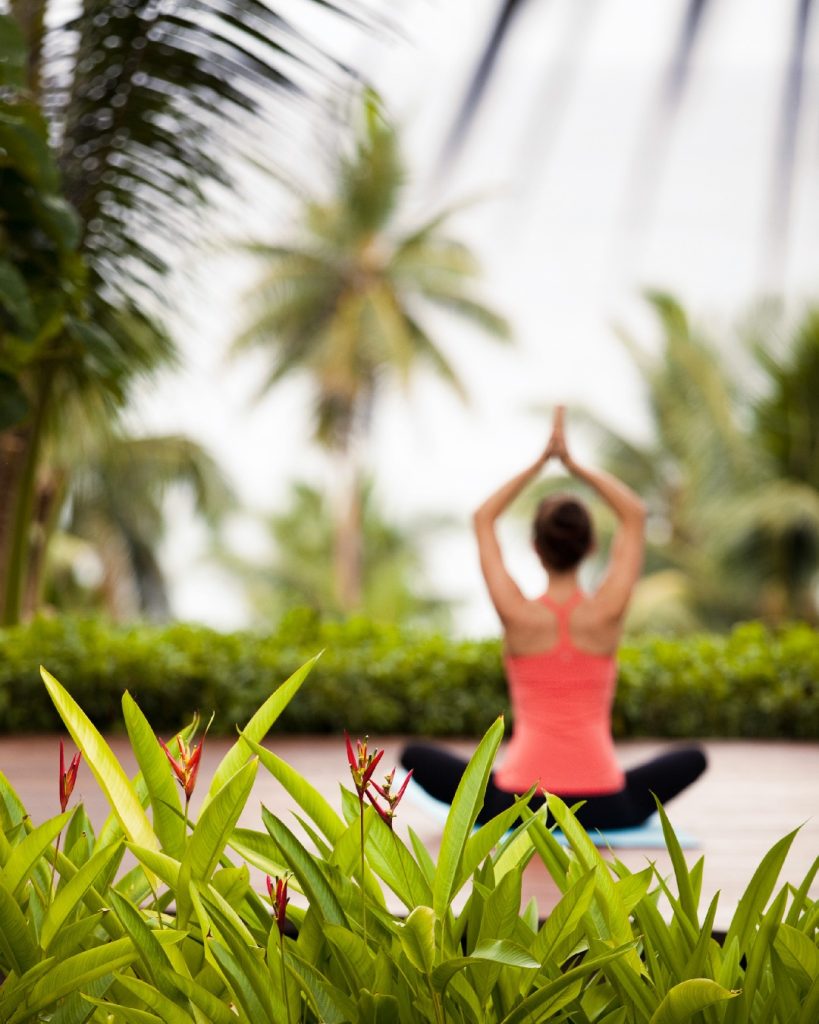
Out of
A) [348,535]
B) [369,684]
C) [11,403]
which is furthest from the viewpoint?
[348,535]

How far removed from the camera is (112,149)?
14.0 feet

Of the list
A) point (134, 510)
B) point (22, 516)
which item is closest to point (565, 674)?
point (22, 516)

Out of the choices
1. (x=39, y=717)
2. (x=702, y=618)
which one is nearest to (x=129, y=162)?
(x=39, y=717)

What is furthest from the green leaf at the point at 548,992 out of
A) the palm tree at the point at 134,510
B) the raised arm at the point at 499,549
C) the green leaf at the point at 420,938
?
the palm tree at the point at 134,510

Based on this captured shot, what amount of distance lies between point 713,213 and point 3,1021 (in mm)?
1473

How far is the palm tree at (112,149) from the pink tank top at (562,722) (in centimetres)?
147

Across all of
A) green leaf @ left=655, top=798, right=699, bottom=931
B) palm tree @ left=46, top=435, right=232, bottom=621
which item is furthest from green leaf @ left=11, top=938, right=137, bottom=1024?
palm tree @ left=46, top=435, right=232, bottom=621

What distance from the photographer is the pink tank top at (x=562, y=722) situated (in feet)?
10.8

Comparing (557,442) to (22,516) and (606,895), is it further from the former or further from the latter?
(22,516)

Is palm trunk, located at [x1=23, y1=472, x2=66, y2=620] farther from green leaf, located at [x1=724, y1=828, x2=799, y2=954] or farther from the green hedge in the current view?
green leaf, located at [x1=724, y1=828, x2=799, y2=954]

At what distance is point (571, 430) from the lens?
23.1 metres

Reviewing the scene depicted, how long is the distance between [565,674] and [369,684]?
2.66m

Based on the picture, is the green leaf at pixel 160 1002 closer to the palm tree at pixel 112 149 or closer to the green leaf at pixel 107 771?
the green leaf at pixel 107 771

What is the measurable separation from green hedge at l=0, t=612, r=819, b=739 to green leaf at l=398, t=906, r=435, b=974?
440 cm
